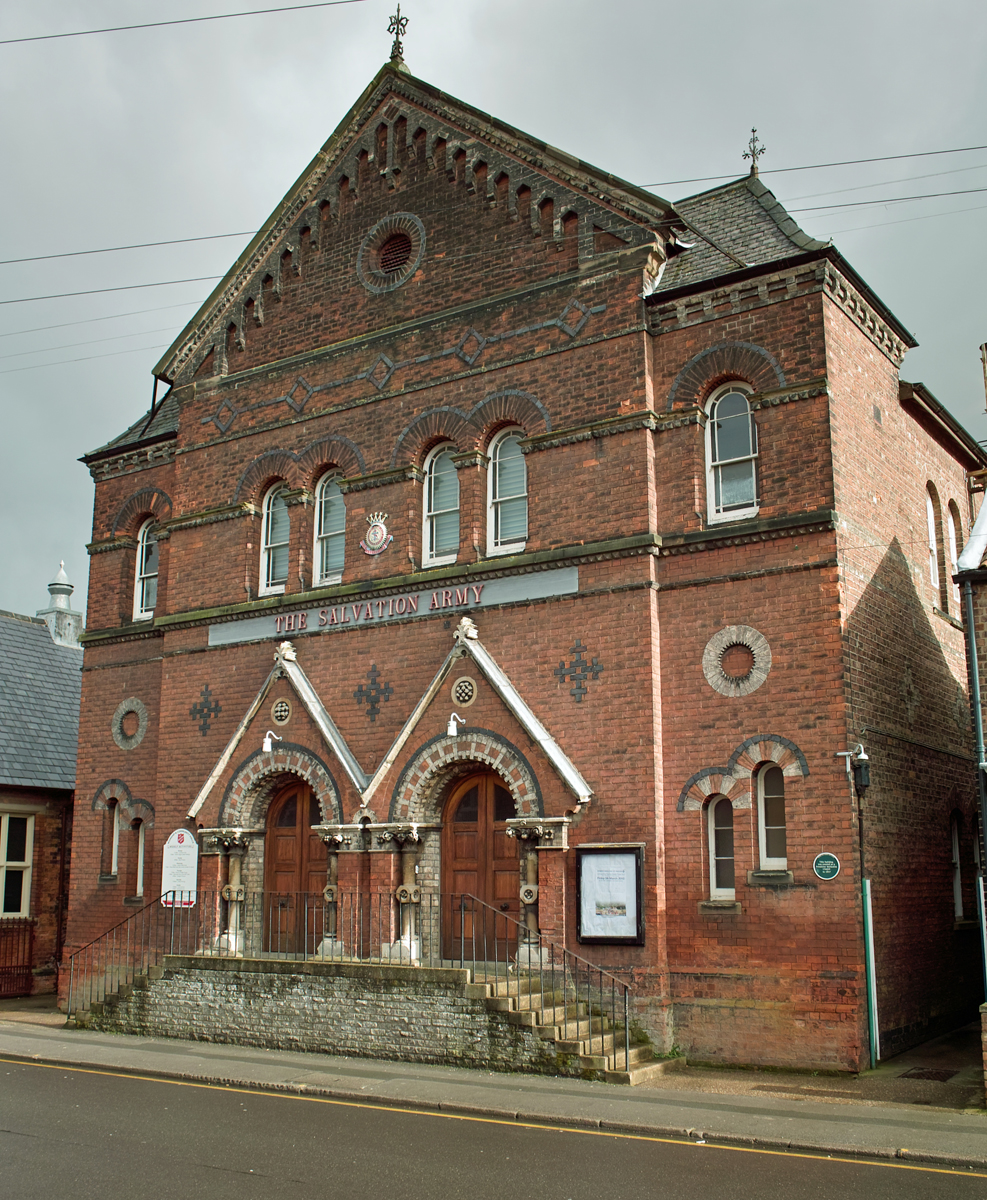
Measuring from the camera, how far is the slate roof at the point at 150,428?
2241 cm

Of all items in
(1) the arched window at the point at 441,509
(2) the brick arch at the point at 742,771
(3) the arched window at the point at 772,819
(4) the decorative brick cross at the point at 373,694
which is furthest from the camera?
(1) the arched window at the point at 441,509

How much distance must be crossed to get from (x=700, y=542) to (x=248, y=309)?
9.69 meters

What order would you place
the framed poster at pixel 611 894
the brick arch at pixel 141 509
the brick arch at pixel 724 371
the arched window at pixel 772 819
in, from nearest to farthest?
1. the arched window at pixel 772 819
2. the framed poster at pixel 611 894
3. the brick arch at pixel 724 371
4. the brick arch at pixel 141 509

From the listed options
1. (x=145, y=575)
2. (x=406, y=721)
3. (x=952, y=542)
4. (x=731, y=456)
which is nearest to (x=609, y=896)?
(x=406, y=721)

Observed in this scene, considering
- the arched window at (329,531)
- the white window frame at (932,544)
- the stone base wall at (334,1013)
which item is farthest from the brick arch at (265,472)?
the white window frame at (932,544)

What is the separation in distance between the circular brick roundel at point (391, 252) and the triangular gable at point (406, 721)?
5.85 m

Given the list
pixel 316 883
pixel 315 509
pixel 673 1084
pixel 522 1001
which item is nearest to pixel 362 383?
pixel 315 509

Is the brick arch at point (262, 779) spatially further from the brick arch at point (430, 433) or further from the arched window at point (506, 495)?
the brick arch at point (430, 433)

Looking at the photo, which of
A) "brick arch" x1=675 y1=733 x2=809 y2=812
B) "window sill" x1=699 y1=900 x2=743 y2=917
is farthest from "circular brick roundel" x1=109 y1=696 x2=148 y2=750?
"window sill" x1=699 y1=900 x2=743 y2=917

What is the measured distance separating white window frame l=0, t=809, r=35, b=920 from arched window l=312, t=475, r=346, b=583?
9597mm

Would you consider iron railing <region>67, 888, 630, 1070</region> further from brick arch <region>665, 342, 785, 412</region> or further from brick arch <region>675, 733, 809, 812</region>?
brick arch <region>665, 342, 785, 412</region>

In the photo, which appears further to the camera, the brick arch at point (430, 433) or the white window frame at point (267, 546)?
the white window frame at point (267, 546)

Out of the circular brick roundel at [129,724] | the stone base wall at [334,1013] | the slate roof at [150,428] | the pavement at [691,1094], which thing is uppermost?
the slate roof at [150,428]

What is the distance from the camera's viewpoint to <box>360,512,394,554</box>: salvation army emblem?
1825 cm
